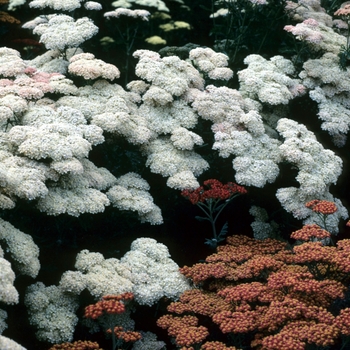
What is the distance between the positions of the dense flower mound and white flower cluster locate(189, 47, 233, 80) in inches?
106

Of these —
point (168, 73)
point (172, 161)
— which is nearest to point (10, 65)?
point (168, 73)

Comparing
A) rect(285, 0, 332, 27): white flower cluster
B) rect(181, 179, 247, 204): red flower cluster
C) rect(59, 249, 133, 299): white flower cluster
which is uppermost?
rect(285, 0, 332, 27): white flower cluster

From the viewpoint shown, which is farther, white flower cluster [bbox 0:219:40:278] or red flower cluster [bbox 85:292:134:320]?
white flower cluster [bbox 0:219:40:278]

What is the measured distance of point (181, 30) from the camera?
1280 centimetres

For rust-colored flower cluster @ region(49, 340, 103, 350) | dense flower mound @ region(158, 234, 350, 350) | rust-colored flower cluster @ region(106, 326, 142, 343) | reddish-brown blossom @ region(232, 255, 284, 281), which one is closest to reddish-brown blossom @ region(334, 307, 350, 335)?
dense flower mound @ region(158, 234, 350, 350)

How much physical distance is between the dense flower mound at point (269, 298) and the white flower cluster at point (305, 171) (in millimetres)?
894

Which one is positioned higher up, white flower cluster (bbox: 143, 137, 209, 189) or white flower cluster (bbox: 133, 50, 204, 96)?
white flower cluster (bbox: 133, 50, 204, 96)

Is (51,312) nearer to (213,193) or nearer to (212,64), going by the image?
(213,193)

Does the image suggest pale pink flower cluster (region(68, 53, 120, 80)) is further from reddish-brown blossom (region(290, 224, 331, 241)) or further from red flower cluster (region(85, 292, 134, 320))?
red flower cluster (region(85, 292, 134, 320))

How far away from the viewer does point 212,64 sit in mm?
8195

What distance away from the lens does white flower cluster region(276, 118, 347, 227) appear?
23.3 feet

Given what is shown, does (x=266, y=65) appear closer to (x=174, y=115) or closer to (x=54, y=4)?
(x=174, y=115)

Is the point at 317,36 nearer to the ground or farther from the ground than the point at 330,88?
farther from the ground

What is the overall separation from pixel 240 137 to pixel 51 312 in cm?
337
